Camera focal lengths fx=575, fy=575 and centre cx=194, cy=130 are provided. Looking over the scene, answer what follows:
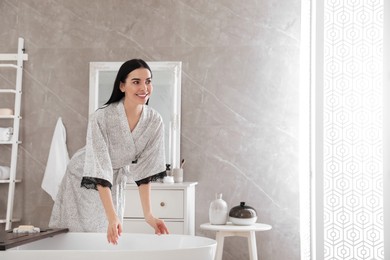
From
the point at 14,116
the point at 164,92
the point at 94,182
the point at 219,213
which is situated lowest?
the point at 219,213

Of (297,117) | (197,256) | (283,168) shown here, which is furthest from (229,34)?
(197,256)

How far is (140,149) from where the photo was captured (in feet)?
8.36

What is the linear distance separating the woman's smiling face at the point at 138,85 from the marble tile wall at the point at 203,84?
1.98m

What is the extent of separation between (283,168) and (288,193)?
7.4 inches

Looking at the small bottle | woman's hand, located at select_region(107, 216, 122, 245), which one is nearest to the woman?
woman's hand, located at select_region(107, 216, 122, 245)

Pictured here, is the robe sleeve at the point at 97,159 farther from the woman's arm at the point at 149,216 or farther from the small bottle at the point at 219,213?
the small bottle at the point at 219,213

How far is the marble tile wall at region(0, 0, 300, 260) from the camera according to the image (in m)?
4.29

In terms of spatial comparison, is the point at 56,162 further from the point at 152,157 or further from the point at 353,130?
the point at 353,130

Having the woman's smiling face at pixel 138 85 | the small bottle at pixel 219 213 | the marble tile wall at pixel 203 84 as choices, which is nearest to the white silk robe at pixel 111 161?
the woman's smiling face at pixel 138 85

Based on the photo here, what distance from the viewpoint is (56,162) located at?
14.2 ft

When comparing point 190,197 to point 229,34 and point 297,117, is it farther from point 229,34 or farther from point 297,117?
point 229,34

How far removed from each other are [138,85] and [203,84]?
6.66 ft

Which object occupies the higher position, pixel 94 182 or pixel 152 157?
pixel 152 157

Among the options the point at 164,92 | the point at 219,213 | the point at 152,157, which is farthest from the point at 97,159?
the point at 164,92
